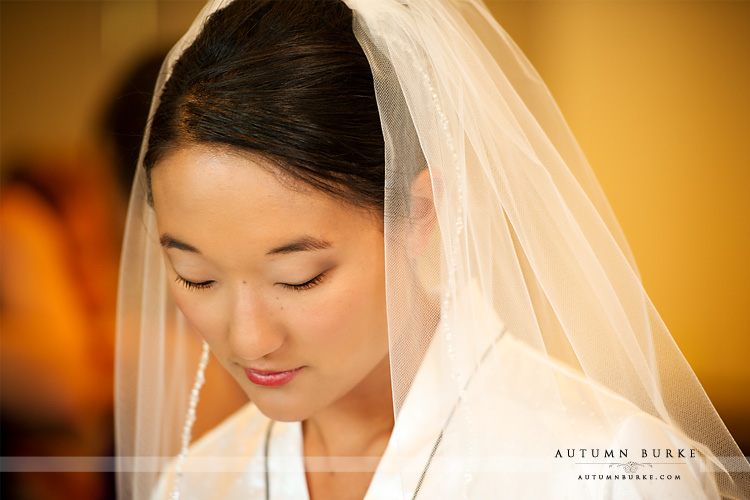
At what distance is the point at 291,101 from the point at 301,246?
0.46 feet

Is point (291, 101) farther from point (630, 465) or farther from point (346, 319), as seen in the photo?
point (630, 465)

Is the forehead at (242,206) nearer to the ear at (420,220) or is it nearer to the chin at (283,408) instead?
the ear at (420,220)

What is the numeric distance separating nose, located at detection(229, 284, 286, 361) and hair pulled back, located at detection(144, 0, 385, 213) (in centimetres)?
13

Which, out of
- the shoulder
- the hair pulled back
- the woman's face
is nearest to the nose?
the woman's face

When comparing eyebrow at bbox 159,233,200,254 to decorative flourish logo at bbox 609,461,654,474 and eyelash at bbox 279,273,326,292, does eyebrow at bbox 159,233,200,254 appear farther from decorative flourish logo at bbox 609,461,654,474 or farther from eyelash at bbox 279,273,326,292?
decorative flourish logo at bbox 609,461,654,474

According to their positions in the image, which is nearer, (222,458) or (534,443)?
(534,443)

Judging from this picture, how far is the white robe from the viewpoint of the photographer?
0.61 meters

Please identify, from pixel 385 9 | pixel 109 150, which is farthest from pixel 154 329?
pixel 385 9

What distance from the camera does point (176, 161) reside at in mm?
637

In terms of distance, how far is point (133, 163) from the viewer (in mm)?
881

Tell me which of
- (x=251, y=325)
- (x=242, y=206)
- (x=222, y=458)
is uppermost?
(x=242, y=206)

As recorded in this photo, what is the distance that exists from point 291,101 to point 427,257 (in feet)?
0.67

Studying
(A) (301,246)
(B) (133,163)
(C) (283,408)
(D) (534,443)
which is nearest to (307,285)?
(A) (301,246)

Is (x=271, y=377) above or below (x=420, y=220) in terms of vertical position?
below
